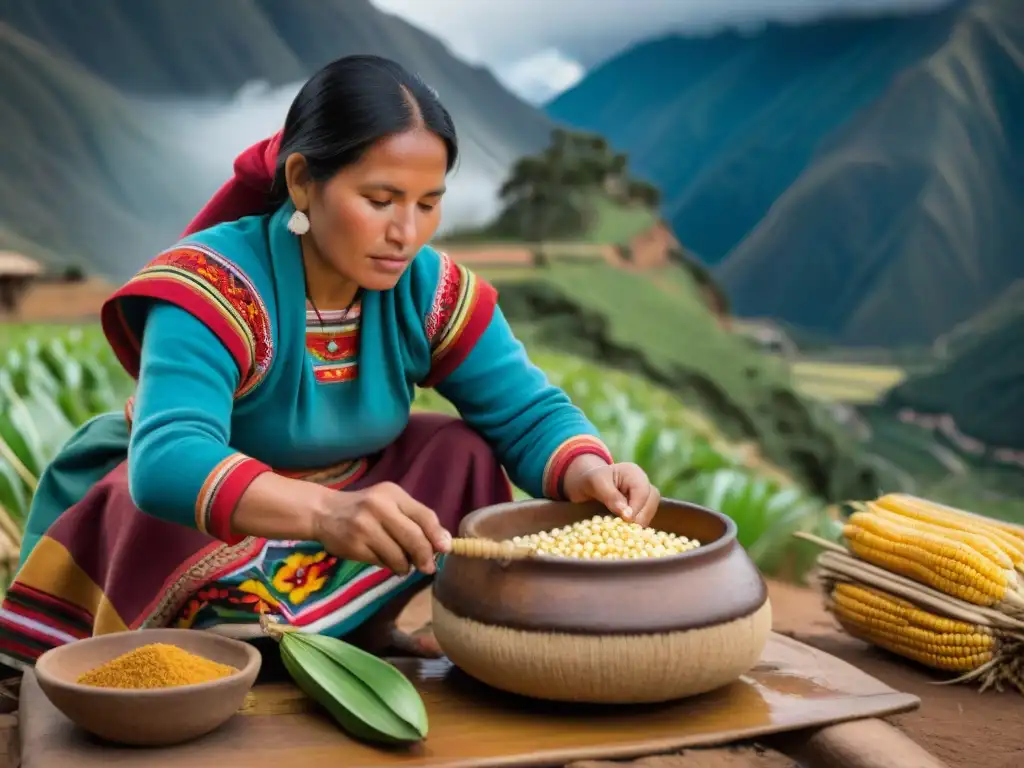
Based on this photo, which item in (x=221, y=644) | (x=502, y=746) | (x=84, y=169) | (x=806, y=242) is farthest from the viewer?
(x=806, y=242)

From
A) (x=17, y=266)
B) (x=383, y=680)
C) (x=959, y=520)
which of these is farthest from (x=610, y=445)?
(x=17, y=266)

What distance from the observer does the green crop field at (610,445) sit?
3127mm

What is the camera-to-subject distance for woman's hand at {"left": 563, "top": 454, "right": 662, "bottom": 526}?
A: 1.94m

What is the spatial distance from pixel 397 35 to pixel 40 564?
770 cm

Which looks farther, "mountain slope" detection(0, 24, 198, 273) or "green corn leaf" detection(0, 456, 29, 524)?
"mountain slope" detection(0, 24, 198, 273)

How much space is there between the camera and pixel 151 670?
1568 mm

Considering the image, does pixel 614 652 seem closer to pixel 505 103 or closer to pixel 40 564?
pixel 40 564

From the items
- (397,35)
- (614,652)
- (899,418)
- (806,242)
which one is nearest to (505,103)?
(397,35)

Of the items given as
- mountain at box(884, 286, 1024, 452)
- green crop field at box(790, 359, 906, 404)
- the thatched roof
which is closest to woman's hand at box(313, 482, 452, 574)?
the thatched roof

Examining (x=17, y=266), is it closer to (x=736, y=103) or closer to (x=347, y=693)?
(x=736, y=103)

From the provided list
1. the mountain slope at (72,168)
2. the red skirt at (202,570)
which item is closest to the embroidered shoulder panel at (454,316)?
the red skirt at (202,570)

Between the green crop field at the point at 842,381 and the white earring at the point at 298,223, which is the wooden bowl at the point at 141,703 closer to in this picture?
the white earring at the point at 298,223

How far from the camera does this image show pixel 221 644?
1727 millimetres

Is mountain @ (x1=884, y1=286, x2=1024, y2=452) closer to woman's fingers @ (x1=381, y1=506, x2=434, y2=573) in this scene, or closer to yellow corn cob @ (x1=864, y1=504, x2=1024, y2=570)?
yellow corn cob @ (x1=864, y1=504, x2=1024, y2=570)
